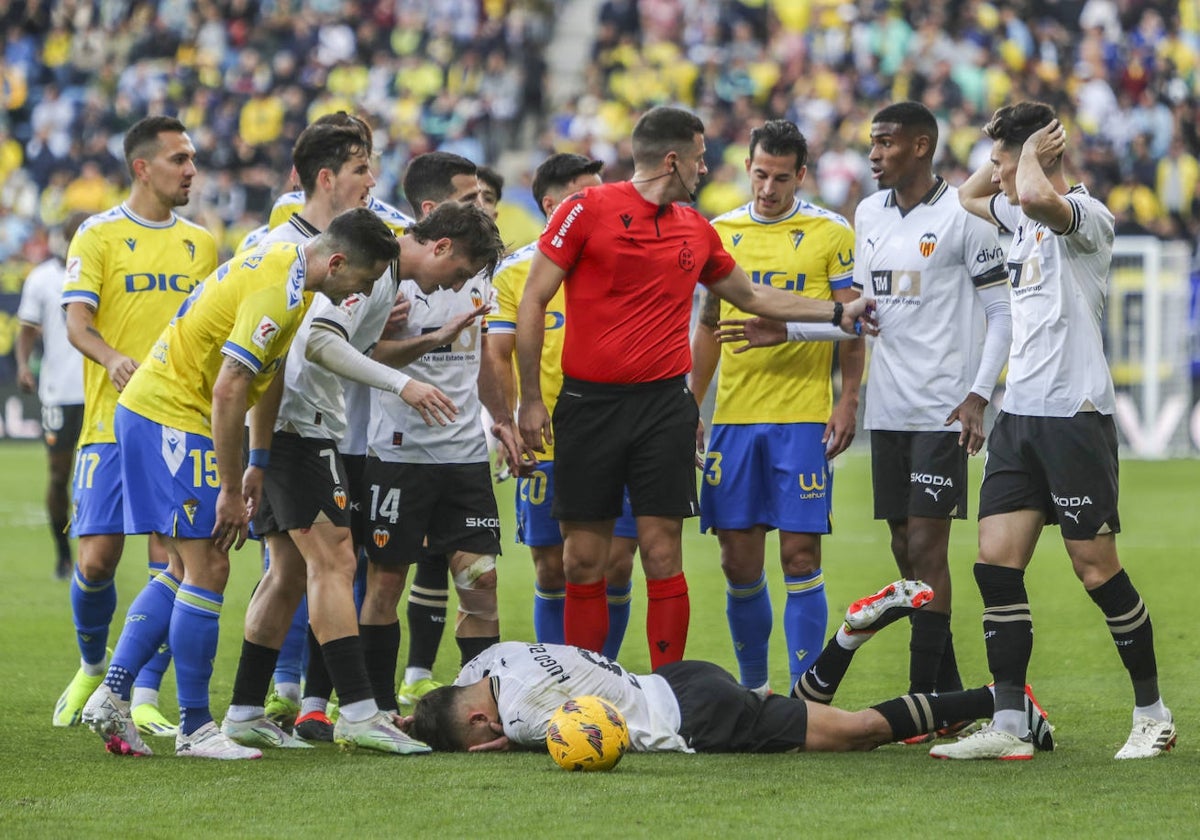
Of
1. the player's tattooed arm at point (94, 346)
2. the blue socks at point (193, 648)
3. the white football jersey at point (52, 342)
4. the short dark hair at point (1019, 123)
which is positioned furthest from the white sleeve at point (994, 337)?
the white football jersey at point (52, 342)

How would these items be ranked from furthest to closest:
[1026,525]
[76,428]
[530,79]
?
[530,79], [76,428], [1026,525]

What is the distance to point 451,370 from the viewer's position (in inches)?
300

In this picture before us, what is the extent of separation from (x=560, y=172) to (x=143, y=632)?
3079 millimetres

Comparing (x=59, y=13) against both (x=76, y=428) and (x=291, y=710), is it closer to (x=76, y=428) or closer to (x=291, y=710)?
(x=76, y=428)

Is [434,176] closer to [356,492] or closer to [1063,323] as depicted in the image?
[356,492]

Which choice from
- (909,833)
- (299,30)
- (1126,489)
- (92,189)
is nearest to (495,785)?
(909,833)

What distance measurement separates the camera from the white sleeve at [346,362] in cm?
644

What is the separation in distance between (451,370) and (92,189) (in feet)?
66.4

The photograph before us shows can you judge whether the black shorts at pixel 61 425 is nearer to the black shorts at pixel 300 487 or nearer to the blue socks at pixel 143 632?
the blue socks at pixel 143 632

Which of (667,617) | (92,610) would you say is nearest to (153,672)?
(92,610)

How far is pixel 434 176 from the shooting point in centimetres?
778

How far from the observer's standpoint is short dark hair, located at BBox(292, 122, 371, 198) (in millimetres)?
7152

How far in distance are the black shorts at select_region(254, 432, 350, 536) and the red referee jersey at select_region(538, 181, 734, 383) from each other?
1136mm

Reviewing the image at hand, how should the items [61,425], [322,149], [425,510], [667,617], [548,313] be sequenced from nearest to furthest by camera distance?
[667,617] < [322,149] < [425,510] < [548,313] < [61,425]
